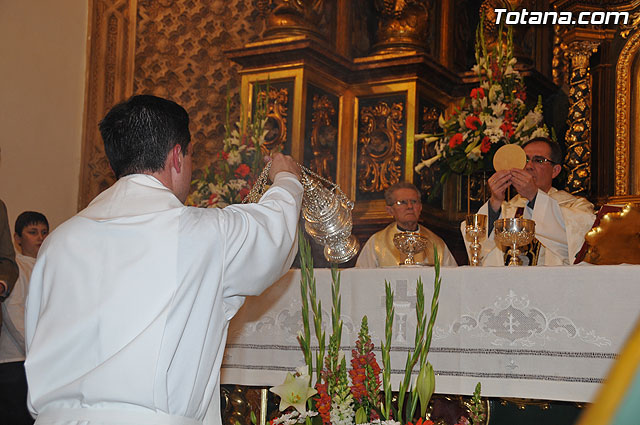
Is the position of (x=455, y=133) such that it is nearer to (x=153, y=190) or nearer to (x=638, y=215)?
(x=638, y=215)

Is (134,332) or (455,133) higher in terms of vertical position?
(455,133)

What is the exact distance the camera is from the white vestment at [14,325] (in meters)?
5.54

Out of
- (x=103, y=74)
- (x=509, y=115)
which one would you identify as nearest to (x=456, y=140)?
(x=509, y=115)

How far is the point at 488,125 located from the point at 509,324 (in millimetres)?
2329

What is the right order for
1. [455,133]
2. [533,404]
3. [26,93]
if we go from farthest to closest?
[26,93] → [455,133] → [533,404]

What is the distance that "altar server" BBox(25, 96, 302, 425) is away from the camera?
1825 millimetres

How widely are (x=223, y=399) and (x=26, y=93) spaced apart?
13.9ft

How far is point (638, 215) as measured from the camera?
3215mm

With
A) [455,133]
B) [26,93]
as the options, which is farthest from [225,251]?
[26,93]

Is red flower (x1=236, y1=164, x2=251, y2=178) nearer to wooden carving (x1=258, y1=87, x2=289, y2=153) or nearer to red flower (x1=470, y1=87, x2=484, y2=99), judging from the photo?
wooden carving (x1=258, y1=87, x2=289, y2=153)

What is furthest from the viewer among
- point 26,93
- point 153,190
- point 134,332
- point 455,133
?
point 26,93

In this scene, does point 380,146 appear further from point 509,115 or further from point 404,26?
point 509,115

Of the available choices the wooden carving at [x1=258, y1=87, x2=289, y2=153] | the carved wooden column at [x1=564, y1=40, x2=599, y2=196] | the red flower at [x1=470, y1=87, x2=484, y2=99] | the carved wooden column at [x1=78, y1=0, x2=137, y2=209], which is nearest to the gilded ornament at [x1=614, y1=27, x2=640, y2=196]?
the carved wooden column at [x1=564, y1=40, x2=599, y2=196]

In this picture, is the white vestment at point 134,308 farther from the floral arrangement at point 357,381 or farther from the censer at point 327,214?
the censer at point 327,214
